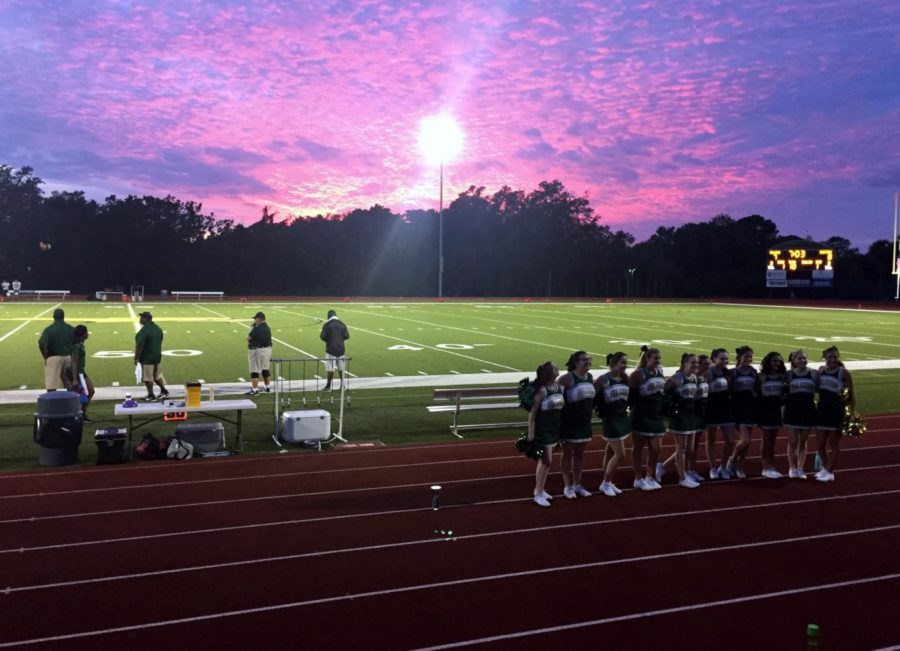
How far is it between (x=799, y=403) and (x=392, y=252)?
86.5 metres

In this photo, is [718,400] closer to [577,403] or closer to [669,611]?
[577,403]

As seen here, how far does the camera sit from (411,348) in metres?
24.7

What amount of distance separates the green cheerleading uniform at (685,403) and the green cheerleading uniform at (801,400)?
52.4 inches

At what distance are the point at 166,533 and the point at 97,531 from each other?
0.68m

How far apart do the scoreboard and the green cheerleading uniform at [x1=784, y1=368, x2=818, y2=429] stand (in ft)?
206

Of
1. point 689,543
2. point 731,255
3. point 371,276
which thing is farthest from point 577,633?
point 731,255

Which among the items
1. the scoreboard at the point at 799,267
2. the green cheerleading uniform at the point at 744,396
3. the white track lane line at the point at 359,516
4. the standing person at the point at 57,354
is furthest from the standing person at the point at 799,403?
the scoreboard at the point at 799,267

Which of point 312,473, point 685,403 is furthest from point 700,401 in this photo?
point 312,473

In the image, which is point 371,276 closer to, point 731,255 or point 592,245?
point 592,245

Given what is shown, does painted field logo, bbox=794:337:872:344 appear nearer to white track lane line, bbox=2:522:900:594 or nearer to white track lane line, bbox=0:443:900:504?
white track lane line, bbox=0:443:900:504

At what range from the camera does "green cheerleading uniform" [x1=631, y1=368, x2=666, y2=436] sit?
8.48m

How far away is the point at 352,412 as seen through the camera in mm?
13805

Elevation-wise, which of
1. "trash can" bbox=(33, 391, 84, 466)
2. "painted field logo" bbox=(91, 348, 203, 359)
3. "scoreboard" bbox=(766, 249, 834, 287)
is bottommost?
"painted field logo" bbox=(91, 348, 203, 359)

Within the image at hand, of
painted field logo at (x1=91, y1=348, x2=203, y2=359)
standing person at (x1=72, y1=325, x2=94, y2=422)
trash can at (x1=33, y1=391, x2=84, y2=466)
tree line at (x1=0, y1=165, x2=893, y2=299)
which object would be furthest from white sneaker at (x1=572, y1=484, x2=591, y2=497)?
tree line at (x1=0, y1=165, x2=893, y2=299)
